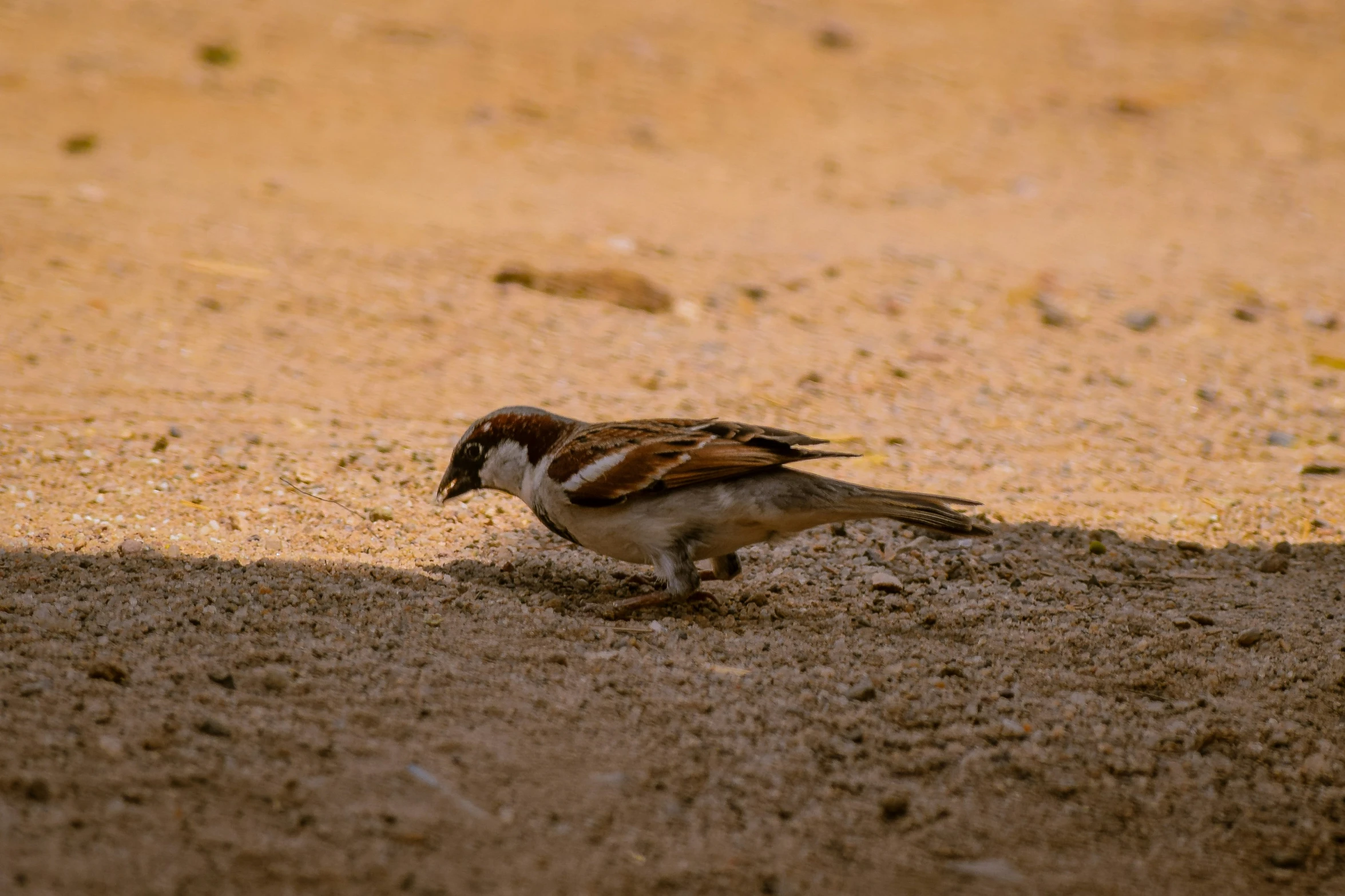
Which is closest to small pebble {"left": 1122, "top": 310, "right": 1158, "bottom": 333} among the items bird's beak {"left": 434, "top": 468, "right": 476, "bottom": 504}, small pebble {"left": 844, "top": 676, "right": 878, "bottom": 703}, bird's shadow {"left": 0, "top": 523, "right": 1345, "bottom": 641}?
bird's shadow {"left": 0, "top": 523, "right": 1345, "bottom": 641}

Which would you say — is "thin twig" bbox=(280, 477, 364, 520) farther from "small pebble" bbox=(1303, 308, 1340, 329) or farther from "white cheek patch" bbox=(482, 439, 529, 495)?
"small pebble" bbox=(1303, 308, 1340, 329)

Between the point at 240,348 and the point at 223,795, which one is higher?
the point at 240,348

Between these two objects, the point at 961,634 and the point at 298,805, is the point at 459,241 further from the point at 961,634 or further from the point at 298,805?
the point at 298,805

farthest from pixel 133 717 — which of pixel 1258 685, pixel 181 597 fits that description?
pixel 1258 685

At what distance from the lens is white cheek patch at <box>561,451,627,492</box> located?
4.69m

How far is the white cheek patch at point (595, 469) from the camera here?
4.69 m

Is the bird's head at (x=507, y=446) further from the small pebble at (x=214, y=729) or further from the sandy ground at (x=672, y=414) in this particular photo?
the small pebble at (x=214, y=729)

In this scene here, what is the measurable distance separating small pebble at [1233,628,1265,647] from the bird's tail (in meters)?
1.00

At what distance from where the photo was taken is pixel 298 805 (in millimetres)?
3232

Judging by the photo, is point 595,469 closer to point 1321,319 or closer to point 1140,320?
point 1140,320

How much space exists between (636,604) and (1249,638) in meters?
2.20

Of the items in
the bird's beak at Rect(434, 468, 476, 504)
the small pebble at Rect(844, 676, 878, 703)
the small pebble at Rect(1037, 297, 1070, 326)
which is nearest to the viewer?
the small pebble at Rect(844, 676, 878, 703)

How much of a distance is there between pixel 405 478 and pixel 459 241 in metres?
4.34

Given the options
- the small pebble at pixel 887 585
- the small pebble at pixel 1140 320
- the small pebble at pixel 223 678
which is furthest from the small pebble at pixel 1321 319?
the small pebble at pixel 223 678
